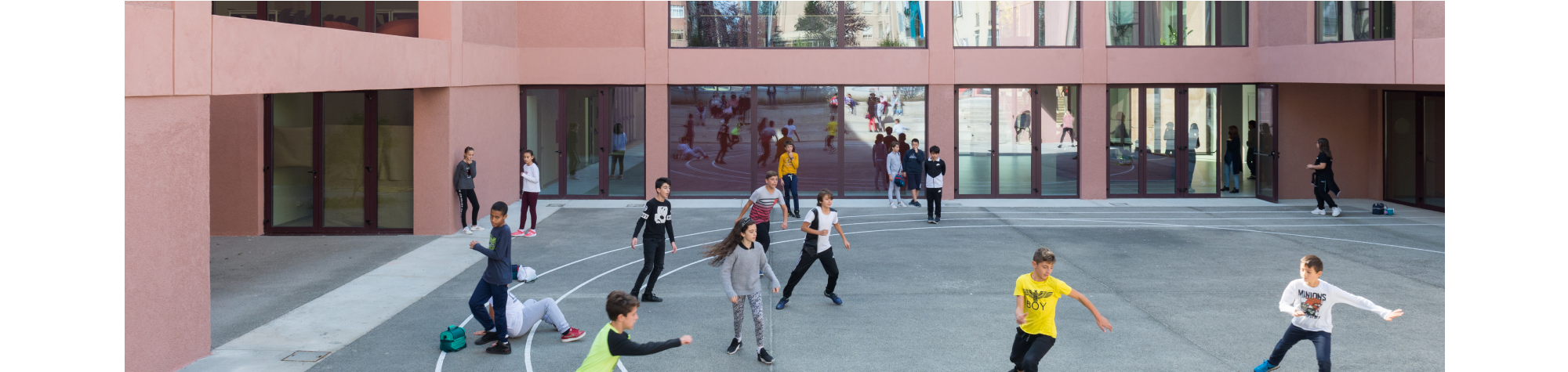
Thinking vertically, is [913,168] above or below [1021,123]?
below

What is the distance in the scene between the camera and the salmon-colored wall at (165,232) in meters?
8.75

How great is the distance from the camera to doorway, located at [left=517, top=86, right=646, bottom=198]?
2350cm

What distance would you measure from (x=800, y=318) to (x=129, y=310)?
6.16m

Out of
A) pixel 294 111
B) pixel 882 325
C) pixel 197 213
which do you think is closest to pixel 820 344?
pixel 882 325

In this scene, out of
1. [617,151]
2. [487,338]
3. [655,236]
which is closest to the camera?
[487,338]

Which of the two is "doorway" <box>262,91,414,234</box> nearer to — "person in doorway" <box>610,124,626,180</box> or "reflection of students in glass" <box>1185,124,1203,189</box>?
"person in doorway" <box>610,124,626,180</box>

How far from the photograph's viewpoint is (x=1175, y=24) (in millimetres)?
23516

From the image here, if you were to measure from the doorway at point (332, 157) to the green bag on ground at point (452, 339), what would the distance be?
8826 millimetres

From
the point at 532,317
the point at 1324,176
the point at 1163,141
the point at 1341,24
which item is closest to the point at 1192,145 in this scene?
the point at 1163,141

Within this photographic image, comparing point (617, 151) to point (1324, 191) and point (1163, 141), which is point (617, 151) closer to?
point (1163, 141)

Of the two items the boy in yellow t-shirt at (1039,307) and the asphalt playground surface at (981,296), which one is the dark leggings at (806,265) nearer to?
the asphalt playground surface at (981,296)

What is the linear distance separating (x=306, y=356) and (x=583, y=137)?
13.8 metres

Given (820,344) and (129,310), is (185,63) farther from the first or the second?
(820,344)

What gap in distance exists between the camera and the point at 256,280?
13977 mm
